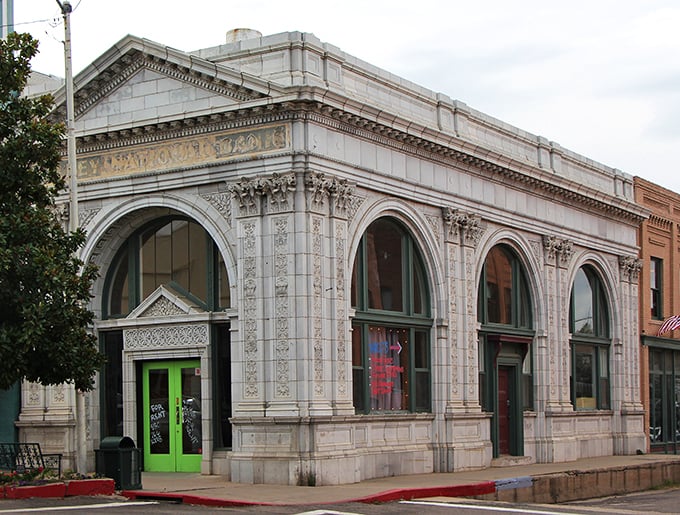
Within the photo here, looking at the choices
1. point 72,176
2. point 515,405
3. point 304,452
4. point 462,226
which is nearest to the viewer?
point 72,176

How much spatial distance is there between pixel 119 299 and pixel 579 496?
469 inches

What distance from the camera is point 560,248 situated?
35.2m

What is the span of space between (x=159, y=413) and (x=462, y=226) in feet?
28.6

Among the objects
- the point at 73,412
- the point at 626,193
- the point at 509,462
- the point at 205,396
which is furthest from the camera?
the point at 626,193

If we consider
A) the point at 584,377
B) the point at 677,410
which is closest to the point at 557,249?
the point at 584,377

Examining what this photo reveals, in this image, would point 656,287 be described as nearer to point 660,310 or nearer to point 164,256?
point 660,310

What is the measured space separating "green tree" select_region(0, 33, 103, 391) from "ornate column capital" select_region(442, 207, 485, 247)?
9977 mm

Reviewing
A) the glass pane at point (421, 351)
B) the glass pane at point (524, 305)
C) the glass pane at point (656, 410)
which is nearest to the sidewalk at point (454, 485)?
the glass pane at point (421, 351)

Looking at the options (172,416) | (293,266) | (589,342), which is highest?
(293,266)

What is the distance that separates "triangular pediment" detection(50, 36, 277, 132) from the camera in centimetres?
2566

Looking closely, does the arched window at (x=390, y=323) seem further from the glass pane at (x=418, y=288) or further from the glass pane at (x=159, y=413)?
the glass pane at (x=159, y=413)

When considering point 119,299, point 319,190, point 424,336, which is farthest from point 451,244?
point 119,299

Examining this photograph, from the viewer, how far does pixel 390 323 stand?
91.0 ft

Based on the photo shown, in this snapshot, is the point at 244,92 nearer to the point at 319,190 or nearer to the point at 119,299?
the point at 319,190
